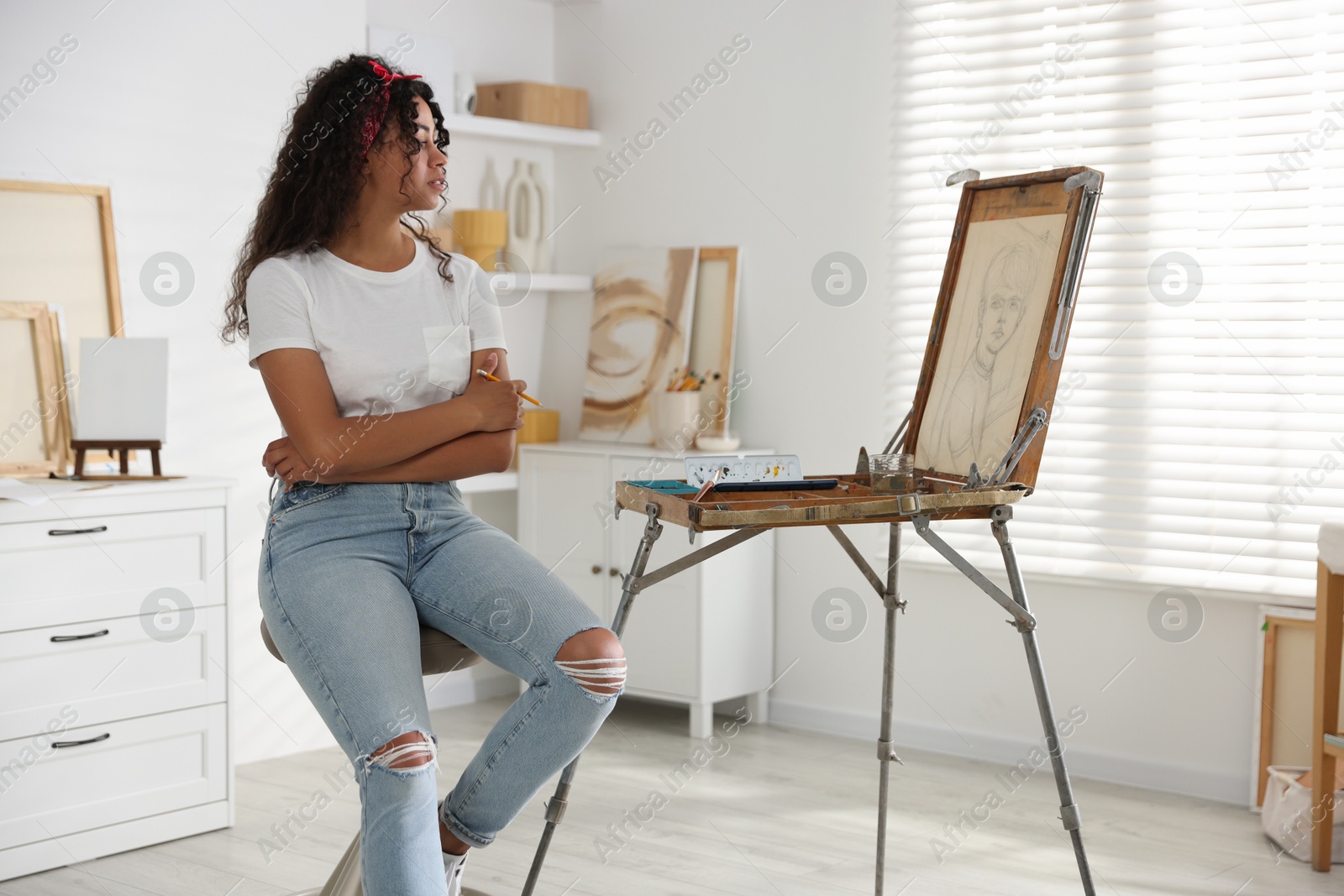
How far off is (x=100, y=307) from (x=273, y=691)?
117 cm

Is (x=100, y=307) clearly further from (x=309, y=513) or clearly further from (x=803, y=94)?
(x=803, y=94)

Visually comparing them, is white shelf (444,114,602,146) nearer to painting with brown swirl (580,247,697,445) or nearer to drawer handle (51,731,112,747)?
painting with brown swirl (580,247,697,445)

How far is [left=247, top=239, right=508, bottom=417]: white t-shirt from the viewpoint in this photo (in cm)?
205

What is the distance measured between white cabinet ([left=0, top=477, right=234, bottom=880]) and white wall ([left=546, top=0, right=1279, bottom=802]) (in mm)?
1820

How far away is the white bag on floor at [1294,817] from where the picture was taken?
293 centimetres

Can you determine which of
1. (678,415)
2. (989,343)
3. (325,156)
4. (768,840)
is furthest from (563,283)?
(325,156)

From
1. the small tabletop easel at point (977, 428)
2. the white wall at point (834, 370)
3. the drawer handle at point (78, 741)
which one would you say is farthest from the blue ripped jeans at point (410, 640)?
the white wall at point (834, 370)

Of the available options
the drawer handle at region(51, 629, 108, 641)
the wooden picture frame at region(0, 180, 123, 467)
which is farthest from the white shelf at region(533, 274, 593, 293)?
the drawer handle at region(51, 629, 108, 641)

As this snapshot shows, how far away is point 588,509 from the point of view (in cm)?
419

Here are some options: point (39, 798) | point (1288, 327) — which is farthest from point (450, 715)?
point (1288, 327)

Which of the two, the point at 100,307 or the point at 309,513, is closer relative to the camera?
the point at 309,513

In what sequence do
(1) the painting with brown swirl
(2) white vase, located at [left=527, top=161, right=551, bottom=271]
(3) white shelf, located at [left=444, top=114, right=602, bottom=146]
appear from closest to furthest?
1. (3) white shelf, located at [left=444, top=114, right=602, bottom=146]
2. (1) the painting with brown swirl
3. (2) white vase, located at [left=527, top=161, right=551, bottom=271]

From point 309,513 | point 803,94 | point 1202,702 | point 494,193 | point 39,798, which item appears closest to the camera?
point 309,513

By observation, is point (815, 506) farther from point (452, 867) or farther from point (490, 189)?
point (490, 189)
